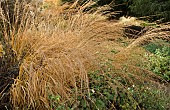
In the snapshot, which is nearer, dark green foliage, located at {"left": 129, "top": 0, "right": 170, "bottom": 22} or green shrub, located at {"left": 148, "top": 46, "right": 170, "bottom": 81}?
green shrub, located at {"left": 148, "top": 46, "right": 170, "bottom": 81}

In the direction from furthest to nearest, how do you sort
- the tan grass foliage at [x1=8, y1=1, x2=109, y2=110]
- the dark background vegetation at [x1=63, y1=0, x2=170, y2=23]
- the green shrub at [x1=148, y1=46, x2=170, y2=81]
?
the dark background vegetation at [x1=63, y1=0, x2=170, y2=23] → the green shrub at [x1=148, y1=46, x2=170, y2=81] → the tan grass foliage at [x1=8, y1=1, x2=109, y2=110]

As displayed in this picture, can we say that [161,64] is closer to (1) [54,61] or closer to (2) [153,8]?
(2) [153,8]

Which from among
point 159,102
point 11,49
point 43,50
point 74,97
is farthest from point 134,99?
point 11,49

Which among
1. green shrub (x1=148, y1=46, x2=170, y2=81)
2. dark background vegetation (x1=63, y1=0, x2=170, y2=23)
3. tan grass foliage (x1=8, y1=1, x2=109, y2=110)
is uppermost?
tan grass foliage (x1=8, y1=1, x2=109, y2=110)

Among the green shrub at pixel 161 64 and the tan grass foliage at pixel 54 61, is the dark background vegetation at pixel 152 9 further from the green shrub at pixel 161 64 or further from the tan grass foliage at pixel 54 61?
the tan grass foliage at pixel 54 61

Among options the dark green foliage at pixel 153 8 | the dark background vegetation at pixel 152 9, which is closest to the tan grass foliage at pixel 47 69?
the dark background vegetation at pixel 152 9

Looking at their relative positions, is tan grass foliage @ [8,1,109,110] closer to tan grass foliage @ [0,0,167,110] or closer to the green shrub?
tan grass foliage @ [0,0,167,110]

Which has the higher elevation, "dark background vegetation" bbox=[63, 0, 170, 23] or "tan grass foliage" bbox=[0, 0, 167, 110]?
"tan grass foliage" bbox=[0, 0, 167, 110]

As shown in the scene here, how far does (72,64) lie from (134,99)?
68 centimetres

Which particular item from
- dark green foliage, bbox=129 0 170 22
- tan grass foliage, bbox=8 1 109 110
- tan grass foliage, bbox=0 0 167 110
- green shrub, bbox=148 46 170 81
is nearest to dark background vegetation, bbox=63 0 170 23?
dark green foliage, bbox=129 0 170 22

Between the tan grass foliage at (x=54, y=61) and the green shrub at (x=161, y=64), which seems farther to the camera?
the green shrub at (x=161, y=64)

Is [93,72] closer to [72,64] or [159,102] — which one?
[72,64]

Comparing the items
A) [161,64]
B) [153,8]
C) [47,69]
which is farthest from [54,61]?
[153,8]

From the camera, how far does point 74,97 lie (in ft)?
9.10
